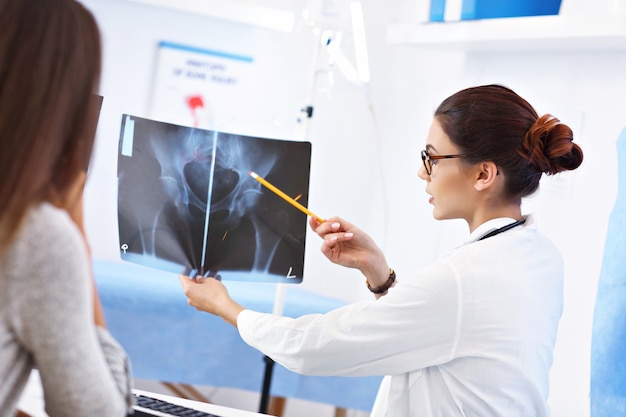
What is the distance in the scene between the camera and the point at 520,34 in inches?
92.7

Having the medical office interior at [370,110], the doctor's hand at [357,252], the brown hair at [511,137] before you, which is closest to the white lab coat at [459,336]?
the brown hair at [511,137]

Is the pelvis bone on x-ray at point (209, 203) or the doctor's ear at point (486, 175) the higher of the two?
the doctor's ear at point (486, 175)

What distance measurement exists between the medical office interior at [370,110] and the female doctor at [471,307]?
1.90 ft

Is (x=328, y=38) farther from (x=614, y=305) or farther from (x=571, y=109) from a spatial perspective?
(x=614, y=305)

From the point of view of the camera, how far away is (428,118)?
3.09 metres

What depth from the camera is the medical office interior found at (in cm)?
223

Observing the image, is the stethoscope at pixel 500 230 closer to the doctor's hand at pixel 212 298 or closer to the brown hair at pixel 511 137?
the brown hair at pixel 511 137

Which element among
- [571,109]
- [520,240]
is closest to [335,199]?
[571,109]

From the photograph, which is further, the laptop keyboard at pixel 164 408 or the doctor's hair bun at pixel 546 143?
the doctor's hair bun at pixel 546 143

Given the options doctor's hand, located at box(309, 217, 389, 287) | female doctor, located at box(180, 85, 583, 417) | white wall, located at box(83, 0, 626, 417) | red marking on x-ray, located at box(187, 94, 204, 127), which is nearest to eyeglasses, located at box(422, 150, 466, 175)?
female doctor, located at box(180, 85, 583, 417)

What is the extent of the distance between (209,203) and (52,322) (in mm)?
984

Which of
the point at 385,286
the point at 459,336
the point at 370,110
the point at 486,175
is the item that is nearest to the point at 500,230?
the point at 486,175

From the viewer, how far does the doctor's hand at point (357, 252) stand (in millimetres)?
1913

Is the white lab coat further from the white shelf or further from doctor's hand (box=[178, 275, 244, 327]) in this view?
the white shelf
